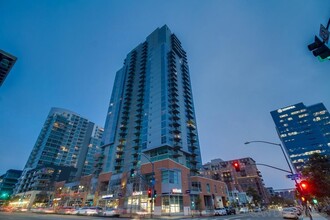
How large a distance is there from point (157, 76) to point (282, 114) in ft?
515

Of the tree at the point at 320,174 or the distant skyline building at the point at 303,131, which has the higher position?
the distant skyline building at the point at 303,131

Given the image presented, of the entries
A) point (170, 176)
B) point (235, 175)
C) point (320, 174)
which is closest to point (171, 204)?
point (170, 176)

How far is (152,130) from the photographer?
62.3 meters

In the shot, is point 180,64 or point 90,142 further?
point 90,142

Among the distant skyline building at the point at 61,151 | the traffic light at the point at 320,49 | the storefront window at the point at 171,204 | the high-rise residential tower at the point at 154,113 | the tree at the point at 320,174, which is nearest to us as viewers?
the traffic light at the point at 320,49

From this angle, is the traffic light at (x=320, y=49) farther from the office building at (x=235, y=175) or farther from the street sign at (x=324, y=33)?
the office building at (x=235, y=175)

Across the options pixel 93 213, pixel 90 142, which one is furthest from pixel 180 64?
pixel 90 142

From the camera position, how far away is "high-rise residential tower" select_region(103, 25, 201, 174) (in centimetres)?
6056

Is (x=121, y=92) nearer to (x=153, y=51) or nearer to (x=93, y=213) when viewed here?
(x=153, y=51)

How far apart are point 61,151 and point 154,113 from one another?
9884cm

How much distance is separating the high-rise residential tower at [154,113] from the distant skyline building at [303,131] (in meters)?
124

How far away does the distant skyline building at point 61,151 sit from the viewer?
4158 inches

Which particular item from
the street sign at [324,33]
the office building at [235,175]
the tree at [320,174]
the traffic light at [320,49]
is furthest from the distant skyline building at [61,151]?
the street sign at [324,33]

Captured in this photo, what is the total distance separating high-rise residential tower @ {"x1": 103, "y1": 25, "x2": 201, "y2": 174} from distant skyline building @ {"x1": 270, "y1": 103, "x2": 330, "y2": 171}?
12436cm
